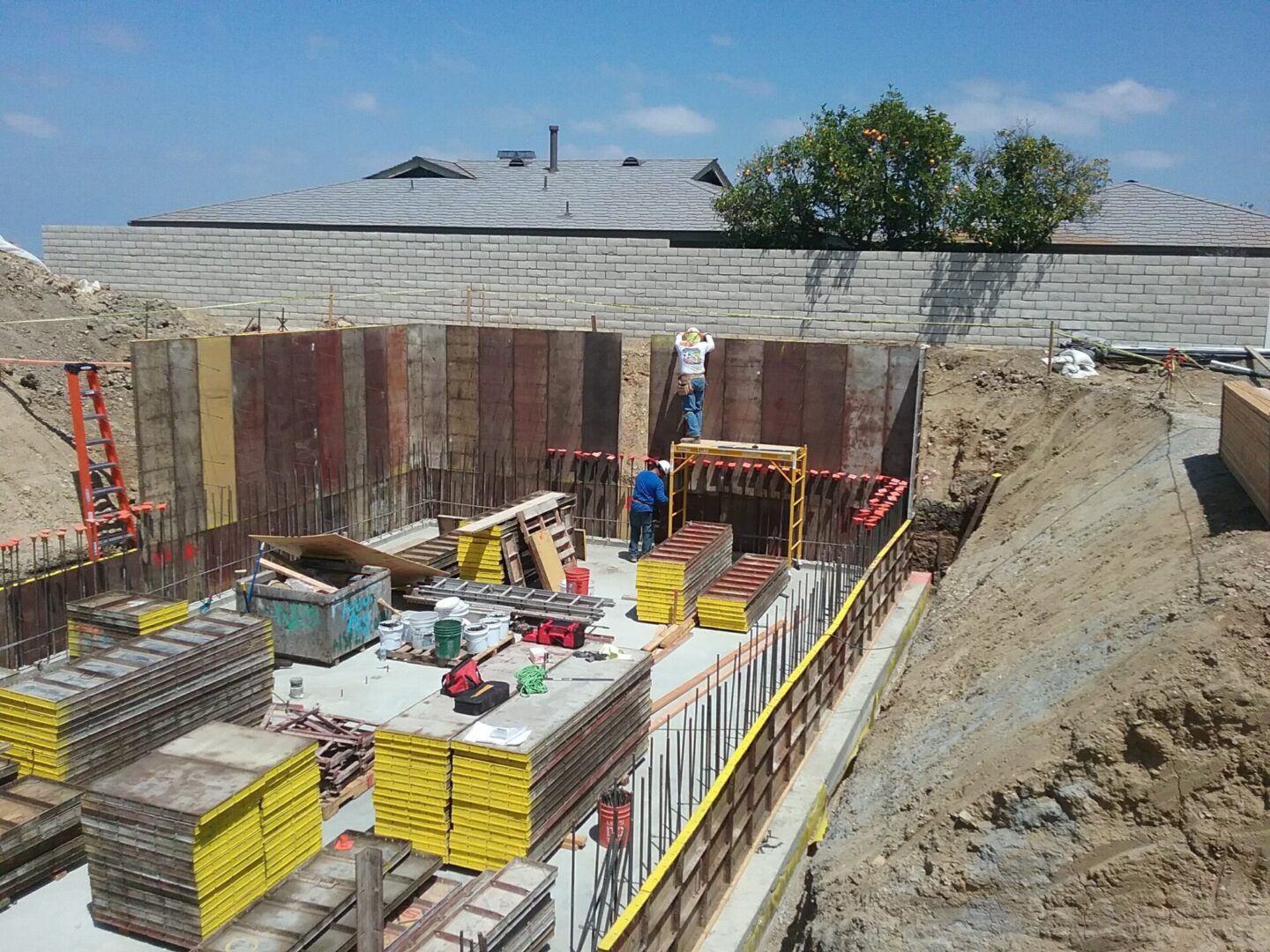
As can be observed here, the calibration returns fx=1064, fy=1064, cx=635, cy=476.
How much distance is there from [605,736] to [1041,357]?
11.4m

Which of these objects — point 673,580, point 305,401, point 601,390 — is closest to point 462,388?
point 601,390

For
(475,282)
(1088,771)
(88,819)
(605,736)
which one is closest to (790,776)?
(605,736)

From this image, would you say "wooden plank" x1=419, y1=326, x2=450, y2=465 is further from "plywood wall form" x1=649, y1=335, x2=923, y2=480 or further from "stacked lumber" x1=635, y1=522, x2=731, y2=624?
"stacked lumber" x1=635, y1=522, x2=731, y2=624

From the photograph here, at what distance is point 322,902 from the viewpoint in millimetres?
7191

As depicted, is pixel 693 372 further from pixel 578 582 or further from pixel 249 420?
pixel 249 420

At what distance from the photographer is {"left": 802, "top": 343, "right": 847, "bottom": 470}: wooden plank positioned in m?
17.4

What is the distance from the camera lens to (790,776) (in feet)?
33.8

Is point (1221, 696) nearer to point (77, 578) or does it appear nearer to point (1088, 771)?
point (1088, 771)

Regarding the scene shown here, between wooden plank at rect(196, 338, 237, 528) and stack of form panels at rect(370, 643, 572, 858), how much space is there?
7667 millimetres

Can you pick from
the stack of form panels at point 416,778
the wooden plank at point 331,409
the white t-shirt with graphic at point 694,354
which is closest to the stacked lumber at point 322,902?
the stack of form panels at point 416,778

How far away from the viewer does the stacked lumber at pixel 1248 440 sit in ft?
25.8

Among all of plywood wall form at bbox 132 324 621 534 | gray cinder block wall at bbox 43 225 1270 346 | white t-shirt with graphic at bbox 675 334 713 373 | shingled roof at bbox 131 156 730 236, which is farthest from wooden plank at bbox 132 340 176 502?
shingled roof at bbox 131 156 730 236

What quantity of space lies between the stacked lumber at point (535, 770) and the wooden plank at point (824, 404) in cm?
880

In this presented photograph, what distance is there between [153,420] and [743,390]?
29.8 ft
